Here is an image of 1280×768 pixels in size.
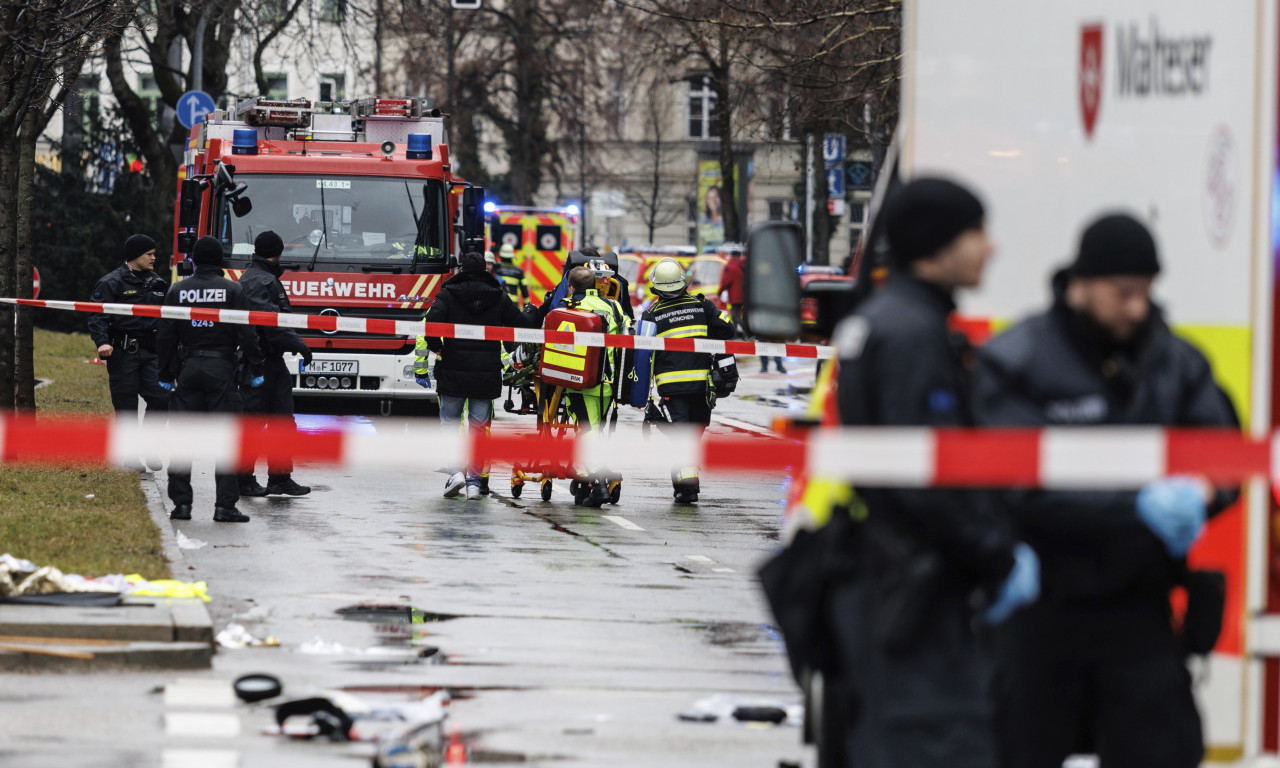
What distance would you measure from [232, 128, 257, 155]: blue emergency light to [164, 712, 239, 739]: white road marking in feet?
40.9

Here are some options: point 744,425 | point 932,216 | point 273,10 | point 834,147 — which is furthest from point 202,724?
point 834,147

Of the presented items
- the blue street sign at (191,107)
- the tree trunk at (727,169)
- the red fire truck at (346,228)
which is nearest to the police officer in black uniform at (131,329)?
the red fire truck at (346,228)

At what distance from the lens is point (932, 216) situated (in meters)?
4.10

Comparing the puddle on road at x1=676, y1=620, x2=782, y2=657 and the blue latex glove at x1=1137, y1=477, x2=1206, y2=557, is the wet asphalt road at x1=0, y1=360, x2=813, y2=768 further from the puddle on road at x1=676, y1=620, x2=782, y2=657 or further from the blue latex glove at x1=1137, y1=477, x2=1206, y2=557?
the blue latex glove at x1=1137, y1=477, x2=1206, y2=557

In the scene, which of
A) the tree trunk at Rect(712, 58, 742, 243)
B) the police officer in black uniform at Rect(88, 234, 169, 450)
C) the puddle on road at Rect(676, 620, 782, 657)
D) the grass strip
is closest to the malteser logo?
the puddle on road at Rect(676, 620, 782, 657)

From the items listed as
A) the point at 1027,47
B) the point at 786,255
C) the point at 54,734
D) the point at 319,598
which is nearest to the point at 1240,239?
the point at 1027,47

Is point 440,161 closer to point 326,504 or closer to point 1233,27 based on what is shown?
point 326,504

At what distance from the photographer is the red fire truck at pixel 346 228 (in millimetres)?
18000

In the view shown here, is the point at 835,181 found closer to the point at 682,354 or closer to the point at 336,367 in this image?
the point at 336,367

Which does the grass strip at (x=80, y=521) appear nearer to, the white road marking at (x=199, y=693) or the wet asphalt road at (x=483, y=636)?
the wet asphalt road at (x=483, y=636)

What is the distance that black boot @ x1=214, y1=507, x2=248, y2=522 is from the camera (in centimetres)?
1228

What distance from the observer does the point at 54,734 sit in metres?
6.64

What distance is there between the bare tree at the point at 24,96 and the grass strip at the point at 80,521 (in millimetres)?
2434

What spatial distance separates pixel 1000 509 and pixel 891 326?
47 centimetres
